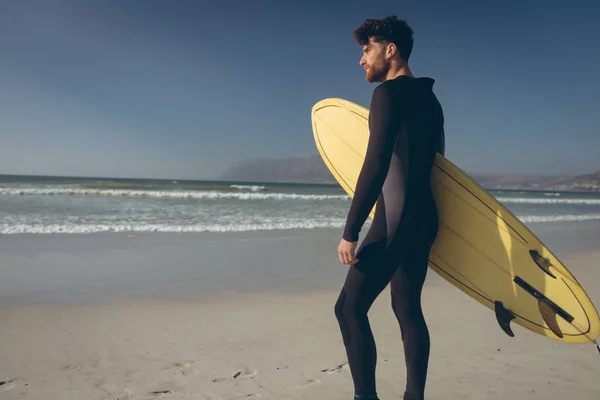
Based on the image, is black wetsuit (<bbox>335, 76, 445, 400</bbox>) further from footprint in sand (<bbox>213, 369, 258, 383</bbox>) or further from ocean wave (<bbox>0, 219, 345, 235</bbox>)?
ocean wave (<bbox>0, 219, 345, 235</bbox>)

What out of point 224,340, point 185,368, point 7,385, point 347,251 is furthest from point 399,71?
point 7,385

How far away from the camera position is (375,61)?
1.72m

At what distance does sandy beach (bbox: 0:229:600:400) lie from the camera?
2.30 meters

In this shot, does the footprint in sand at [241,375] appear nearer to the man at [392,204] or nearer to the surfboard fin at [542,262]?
the man at [392,204]

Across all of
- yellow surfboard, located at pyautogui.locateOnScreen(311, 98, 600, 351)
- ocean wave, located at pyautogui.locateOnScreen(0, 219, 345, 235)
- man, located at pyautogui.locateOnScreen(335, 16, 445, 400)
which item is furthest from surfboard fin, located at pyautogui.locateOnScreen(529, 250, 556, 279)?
ocean wave, located at pyautogui.locateOnScreen(0, 219, 345, 235)

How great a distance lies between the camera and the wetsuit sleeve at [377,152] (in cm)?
154

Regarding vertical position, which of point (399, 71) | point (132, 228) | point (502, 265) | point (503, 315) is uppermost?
point (399, 71)

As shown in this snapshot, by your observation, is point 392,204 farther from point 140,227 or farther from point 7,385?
point 140,227

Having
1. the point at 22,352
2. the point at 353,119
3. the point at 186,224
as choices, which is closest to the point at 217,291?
the point at 22,352

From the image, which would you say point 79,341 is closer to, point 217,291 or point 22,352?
point 22,352

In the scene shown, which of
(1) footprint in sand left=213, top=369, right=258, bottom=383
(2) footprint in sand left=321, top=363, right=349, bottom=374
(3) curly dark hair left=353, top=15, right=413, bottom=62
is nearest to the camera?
(3) curly dark hair left=353, top=15, right=413, bottom=62

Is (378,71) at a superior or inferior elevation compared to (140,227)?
superior

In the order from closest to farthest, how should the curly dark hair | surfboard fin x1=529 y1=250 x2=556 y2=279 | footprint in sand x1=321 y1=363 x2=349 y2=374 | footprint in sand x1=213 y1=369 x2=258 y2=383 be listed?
the curly dark hair < surfboard fin x1=529 y1=250 x2=556 y2=279 < footprint in sand x1=213 y1=369 x2=258 y2=383 < footprint in sand x1=321 y1=363 x2=349 y2=374

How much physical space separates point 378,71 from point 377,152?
40cm
